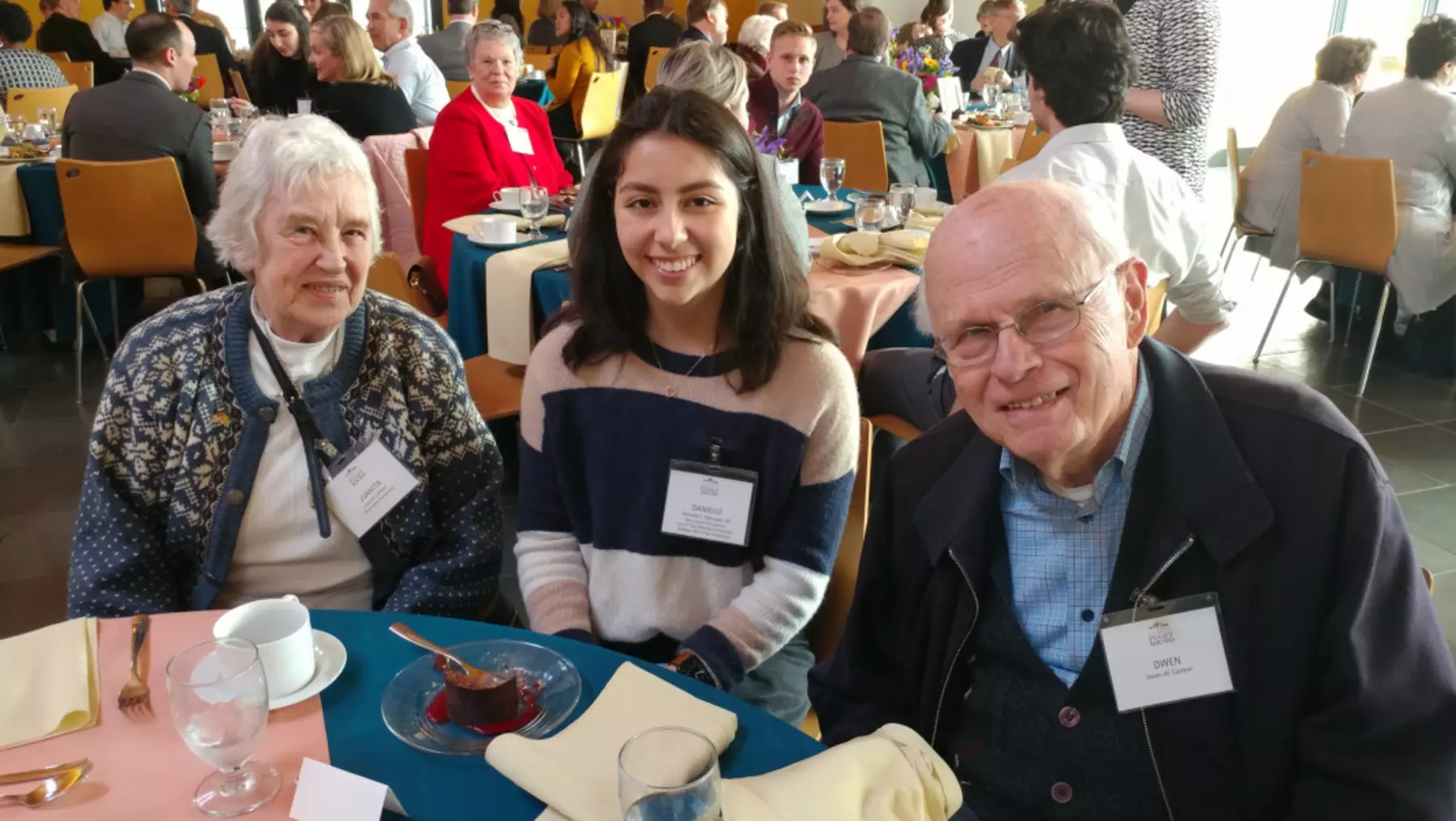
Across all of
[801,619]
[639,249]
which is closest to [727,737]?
[801,619]

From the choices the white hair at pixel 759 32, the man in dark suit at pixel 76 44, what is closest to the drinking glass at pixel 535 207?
the white hair at pixel 759 32

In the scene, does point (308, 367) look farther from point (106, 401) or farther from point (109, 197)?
point (109, 197)

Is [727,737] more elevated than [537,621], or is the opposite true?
[727,737]

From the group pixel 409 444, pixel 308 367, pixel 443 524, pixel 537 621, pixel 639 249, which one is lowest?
pixel 537 621

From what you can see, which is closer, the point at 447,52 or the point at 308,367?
the point at 308,367

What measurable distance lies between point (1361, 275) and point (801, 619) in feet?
15.2

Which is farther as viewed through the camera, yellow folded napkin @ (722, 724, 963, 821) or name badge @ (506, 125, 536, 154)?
name badge @ (506, 125, 536, 154)

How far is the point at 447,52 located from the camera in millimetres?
7695

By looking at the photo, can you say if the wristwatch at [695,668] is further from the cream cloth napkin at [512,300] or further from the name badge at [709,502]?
the cream cloth napkin at [512,300]

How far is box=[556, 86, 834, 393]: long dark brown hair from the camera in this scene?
1688 millimetres

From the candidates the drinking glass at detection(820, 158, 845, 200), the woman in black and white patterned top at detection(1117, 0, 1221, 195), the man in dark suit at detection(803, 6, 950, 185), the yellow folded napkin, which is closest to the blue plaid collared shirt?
the yellow folded napkin

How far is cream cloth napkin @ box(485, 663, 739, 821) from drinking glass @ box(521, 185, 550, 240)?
8.71 feet

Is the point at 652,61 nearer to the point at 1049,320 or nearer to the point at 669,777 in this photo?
the point at 1049,320

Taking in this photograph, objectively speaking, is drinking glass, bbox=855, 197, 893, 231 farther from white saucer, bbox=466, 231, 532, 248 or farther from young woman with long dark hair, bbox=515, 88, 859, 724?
young woman with long dark hair, bbox=515, 88, 859, 724
